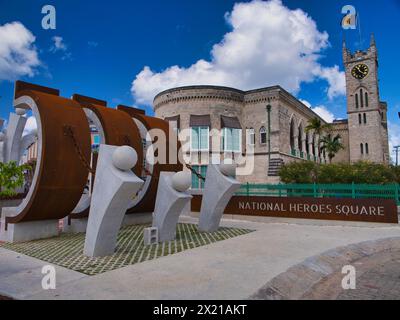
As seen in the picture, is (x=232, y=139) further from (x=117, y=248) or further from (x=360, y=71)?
(x=360, y=71)

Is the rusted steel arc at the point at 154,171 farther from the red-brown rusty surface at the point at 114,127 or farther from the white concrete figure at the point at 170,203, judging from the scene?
the white concrete figure at the point at 170,203

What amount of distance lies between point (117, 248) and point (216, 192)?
3986mm

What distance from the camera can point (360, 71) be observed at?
45.3 metres

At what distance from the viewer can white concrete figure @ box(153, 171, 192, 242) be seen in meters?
9.69

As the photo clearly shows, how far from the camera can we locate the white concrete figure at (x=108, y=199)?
7.32 metres

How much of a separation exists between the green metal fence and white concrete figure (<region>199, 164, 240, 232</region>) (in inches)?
157

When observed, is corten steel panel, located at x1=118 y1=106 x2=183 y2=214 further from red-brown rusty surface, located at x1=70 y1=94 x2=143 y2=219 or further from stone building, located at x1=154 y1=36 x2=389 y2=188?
stone building, located at x1=154 y1=36 x2=389 y2=188

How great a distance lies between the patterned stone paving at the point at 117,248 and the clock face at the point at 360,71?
4207 centimetres

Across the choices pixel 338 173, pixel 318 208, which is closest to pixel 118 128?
pixel 318 208

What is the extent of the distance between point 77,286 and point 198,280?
6.44ft

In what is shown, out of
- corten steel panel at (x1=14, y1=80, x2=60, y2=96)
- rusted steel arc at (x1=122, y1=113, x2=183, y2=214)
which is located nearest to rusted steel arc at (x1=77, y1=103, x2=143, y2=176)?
rusted steel arc at (x1=122, y1=113, x2=183, y2=214)

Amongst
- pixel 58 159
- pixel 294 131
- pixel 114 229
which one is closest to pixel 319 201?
pixel 114 229

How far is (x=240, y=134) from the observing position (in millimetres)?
28516
